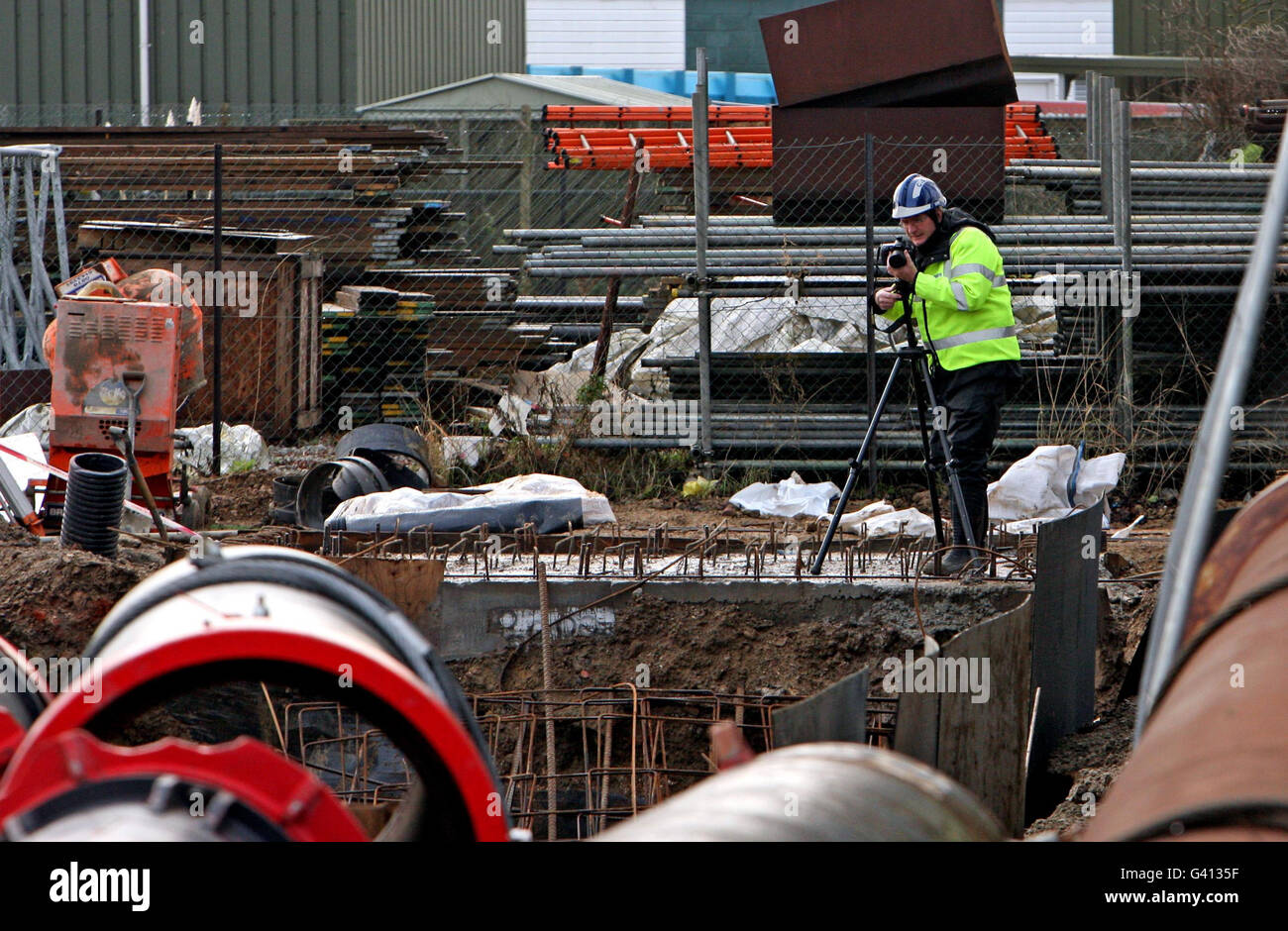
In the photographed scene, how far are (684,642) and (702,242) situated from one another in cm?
444

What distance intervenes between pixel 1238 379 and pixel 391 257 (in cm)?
1154

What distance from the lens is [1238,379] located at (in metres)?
2.54

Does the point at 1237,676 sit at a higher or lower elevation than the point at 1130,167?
lower

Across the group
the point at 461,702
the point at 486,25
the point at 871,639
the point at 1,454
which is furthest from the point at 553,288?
the point at 461,702

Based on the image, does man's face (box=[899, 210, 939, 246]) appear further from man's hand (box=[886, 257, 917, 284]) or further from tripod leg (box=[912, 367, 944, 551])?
tripod leg (box=[912, 367, 944, 551])

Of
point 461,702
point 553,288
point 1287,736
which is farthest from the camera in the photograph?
point 553,288

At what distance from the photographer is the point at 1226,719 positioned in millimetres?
2209

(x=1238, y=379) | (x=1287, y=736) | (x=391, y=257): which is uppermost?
(x=391, y=257)

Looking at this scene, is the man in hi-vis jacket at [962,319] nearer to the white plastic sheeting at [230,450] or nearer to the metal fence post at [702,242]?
the metal fence post at [702,242]

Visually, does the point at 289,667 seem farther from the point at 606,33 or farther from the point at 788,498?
the point at 606,33

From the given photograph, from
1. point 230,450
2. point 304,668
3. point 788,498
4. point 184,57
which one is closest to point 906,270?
point 788,498

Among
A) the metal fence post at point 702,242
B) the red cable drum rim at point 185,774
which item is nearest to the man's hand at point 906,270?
the metal fence post at point 702,242

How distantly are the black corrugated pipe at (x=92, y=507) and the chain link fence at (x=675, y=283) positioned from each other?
4823 mm
